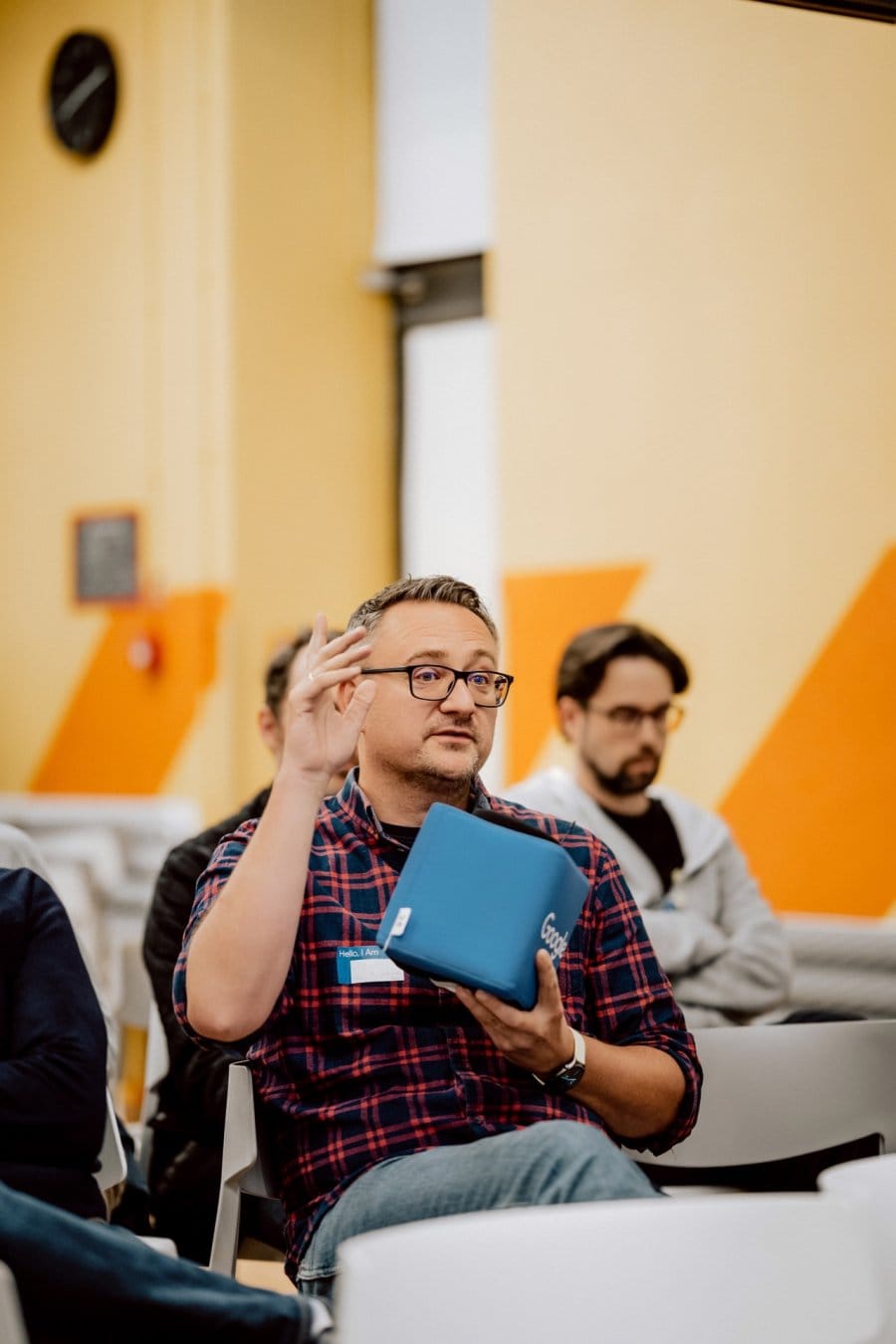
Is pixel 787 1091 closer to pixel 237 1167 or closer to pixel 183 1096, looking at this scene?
pixel 237 1167

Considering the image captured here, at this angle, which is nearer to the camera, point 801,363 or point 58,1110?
point 58,1110

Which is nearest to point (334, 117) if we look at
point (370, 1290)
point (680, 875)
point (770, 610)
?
point (770, 610)

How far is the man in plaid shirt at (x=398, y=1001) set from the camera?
179 centimetres

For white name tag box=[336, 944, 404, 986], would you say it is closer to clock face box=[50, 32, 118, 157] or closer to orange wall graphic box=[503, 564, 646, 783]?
orange wall graphic box=[503, 564, 646, 783]

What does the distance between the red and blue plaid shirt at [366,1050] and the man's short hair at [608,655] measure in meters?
1.31

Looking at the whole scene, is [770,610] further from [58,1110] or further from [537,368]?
[58,1110]

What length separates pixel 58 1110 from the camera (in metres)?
2.12

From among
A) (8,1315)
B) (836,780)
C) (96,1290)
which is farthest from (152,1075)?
(836,780)

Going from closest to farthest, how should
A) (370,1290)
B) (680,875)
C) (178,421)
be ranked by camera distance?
(370,1290) → (680,875) → (178,421)

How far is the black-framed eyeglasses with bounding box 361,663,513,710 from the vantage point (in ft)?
6.84

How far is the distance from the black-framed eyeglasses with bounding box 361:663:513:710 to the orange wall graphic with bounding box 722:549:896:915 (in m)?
2.18

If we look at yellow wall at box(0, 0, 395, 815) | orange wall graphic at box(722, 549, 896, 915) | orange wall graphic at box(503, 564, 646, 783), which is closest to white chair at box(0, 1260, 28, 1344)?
orange wall graphic at box(722, 549, 896, 915)

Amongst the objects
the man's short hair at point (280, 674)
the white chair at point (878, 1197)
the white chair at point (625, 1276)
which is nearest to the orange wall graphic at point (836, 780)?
the man's short hair at point (280, 674)

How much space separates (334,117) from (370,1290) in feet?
16.4
